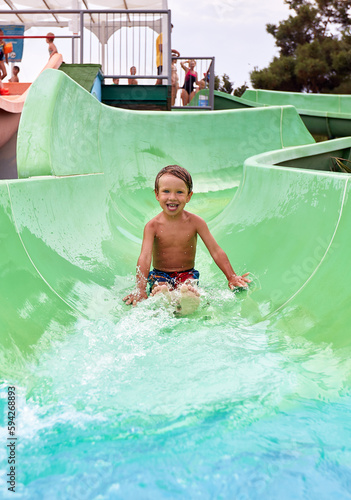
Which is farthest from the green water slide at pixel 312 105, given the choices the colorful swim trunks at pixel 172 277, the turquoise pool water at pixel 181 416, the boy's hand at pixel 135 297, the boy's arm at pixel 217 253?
the turquoise pool water at pixel 181 416

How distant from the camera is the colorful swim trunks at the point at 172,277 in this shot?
3160 millimetres

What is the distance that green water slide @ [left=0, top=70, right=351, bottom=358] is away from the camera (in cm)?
243

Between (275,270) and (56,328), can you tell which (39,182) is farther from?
(275,270)

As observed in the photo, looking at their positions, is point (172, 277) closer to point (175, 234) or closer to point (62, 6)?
point (175, 234)

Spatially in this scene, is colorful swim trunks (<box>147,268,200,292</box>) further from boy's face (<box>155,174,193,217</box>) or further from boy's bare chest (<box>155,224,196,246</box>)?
boy's face (<box>155,174,193,217</box>)

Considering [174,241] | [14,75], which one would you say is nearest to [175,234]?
[174,241]

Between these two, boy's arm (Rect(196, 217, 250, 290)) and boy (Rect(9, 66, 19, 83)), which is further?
boy (Rect(9, 66, 19, 83))

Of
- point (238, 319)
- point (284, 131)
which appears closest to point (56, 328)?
point (238, 319)

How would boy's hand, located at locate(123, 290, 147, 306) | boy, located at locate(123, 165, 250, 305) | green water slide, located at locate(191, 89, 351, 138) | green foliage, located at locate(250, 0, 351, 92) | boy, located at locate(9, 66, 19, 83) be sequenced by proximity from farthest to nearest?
green foliage, located at locate(250, 0, 351, 92), green water slide, located at locate(191, 89, 351, 138), boy, located at locate(9, 66, 19, 83), boy, located at locate(123, 165, 250, 305), boy's hand, located at locate(123, 290, 147, 306)

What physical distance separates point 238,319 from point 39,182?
1422 millimetres

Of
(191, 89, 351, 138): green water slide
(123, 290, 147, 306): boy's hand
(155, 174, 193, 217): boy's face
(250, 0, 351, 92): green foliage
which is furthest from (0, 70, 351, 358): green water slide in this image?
(250, 0, 351, 92): green foliage

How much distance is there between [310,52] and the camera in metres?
23.6

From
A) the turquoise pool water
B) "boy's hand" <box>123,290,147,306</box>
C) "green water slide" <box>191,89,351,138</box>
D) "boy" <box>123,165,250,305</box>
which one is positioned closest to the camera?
the turquoise pool water

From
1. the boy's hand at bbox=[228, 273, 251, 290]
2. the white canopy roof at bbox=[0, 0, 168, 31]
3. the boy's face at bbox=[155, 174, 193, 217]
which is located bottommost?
the boy's hand at bbox=[228, 273, 251, 290]
